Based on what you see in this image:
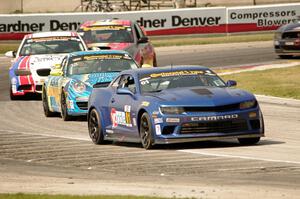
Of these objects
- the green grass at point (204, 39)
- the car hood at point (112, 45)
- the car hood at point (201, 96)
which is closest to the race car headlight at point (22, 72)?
the car hood at point (112, 45)

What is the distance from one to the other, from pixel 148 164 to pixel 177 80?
2594 mm

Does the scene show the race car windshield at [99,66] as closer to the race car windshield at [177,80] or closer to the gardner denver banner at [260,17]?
the race car windshield at [177,80]

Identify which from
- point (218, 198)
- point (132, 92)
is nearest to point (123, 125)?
point (132, 92)

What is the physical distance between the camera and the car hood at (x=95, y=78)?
69.4ft

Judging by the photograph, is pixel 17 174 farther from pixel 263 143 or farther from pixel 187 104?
pixel 263 143

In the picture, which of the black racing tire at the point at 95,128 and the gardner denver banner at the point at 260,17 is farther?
the gardner denver banner at the point at 260,17

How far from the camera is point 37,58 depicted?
26.6 m

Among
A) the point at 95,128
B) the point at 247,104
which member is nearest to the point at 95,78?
the point at 95,128

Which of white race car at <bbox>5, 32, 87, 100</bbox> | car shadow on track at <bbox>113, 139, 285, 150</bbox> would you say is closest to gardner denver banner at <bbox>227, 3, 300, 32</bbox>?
white race car at <bbox>5, 32, 87, 100</bbox>

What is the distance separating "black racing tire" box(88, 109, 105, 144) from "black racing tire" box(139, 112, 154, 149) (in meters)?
1.38

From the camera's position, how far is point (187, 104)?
15.6 meters

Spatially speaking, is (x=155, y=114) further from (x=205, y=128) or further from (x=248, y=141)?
(x=248, y=141)

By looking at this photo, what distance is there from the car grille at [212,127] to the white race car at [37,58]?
35.1ft

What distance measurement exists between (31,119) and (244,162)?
29.8 feet
